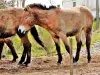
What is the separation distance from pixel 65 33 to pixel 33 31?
1.69 m

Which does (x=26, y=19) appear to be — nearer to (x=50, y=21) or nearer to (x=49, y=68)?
(x=50, y=21)

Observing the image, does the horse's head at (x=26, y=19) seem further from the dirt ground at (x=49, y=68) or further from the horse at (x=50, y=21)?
the dirt ground at (x=49, y=68)

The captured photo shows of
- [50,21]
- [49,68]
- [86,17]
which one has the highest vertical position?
[50,21]

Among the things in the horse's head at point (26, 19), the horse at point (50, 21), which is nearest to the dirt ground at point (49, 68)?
the horse at point (50, 21)

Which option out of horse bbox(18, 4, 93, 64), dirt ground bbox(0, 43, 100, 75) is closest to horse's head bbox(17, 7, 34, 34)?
horse bbox(18, 4, 93, 64)

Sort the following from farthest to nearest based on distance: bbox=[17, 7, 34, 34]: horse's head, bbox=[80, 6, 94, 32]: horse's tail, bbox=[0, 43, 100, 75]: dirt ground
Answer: bbox=[80, 6, 94, 32]: horse's tail < bbox=[17, 7, 34, 34]: horse's head < bbox=[0, 43, 100, 75]: dirt ground

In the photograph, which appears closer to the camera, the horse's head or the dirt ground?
the dirt ground

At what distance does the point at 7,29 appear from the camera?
12.3m

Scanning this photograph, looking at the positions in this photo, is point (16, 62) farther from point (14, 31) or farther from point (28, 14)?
point (28, 14)

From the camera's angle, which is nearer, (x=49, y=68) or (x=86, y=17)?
(x=49, y=68)

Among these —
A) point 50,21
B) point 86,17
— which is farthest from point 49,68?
point 86,17

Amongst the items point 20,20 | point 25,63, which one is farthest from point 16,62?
point 20,20

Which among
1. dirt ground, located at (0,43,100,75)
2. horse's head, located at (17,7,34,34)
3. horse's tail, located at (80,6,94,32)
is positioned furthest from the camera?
horse's tail, located at (80,6,94,32)

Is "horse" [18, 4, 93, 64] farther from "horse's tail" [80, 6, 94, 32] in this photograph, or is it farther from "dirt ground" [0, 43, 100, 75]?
"horse's tail" [80, 6, 94, 32]
